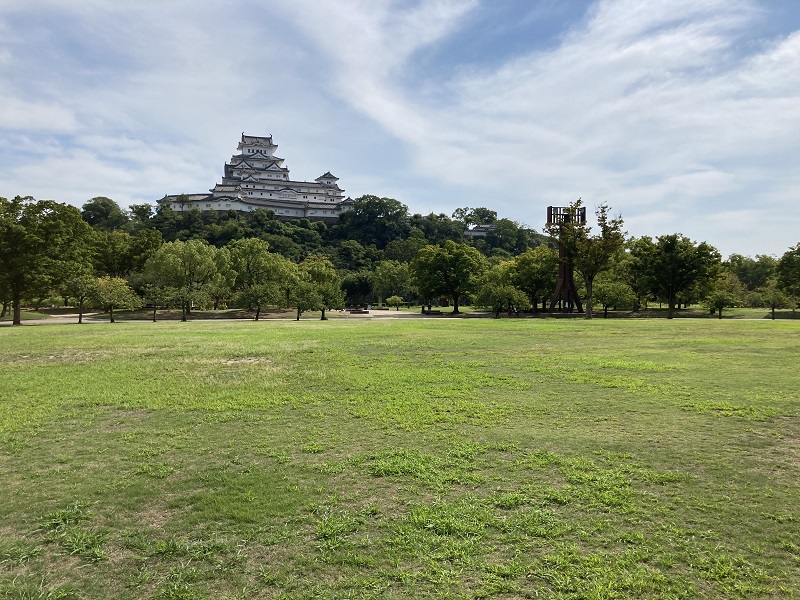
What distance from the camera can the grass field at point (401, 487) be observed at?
3625 millimetres

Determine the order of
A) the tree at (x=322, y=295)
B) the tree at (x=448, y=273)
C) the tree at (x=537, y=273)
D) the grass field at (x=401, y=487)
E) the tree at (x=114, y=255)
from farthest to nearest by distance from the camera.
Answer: the tree at (x=114, y=255) < the tree at (x=448, y=273) < the tree at (x=537, y=273) < the tree at (x=322, y=295) < the grass field at (x=401, y=487)

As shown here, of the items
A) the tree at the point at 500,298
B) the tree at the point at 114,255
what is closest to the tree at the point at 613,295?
the tree at the point at 500,298

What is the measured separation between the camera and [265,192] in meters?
99.9

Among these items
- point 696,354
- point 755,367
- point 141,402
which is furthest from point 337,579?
point 696,354

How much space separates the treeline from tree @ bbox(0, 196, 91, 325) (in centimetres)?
7

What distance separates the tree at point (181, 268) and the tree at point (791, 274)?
54927 millimetres

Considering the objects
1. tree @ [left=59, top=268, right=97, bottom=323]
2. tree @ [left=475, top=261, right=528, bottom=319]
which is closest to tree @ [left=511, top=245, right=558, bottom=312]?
tree @ [left=475, top=261, right=528, bottom=319]

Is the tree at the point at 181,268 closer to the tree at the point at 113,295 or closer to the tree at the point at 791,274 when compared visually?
the tree at the point at 113,295

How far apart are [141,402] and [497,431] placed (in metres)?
6.56

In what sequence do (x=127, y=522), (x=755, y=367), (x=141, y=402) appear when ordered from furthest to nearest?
(x=755, y=367), (x=141, y=402), (x=127, y=522)

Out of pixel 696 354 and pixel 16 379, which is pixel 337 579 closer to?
pixel 16 379

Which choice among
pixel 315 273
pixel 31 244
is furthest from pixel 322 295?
pixel 31 244

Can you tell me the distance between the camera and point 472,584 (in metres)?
3.51

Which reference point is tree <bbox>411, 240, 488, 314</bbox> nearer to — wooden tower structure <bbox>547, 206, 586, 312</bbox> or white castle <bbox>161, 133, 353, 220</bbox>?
wooden tower structure <bbox>547, 206, 586, 312</bbox>
